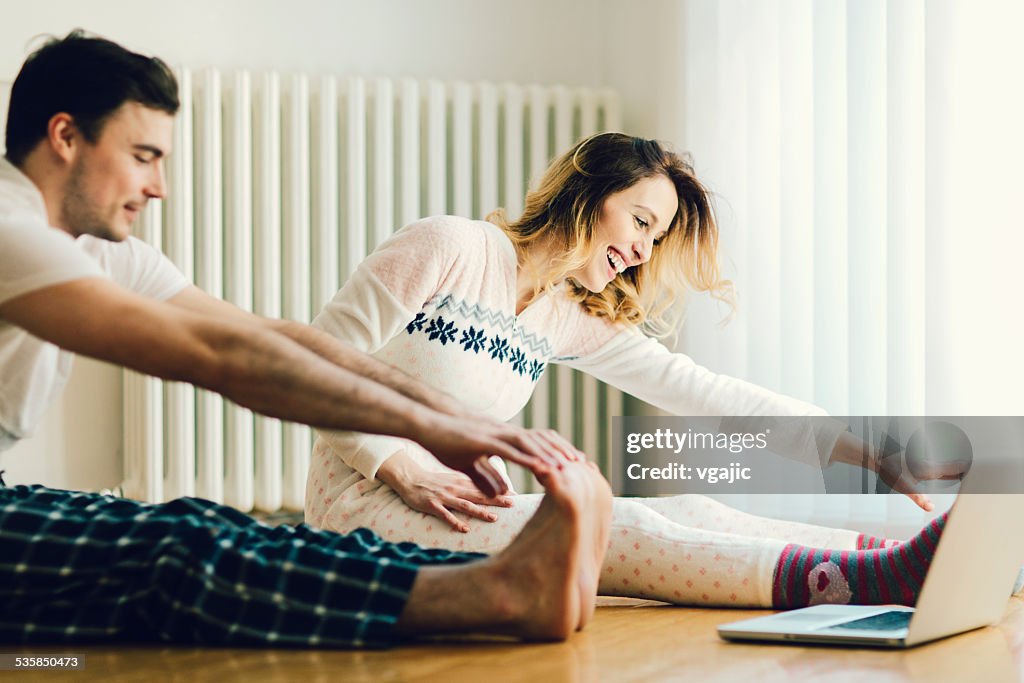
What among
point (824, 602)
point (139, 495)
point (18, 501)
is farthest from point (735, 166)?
point (18, 501)

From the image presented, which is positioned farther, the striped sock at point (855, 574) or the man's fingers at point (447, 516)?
the man's fingers at point (447, 516)

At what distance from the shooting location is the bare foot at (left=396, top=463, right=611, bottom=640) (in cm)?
104

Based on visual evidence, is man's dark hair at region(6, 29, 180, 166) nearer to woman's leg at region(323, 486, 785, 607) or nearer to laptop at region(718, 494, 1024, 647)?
woman's leg at region(323, 486, 785, 607)

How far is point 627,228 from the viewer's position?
1.74 metres

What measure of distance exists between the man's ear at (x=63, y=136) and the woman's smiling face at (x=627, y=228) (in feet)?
2.69

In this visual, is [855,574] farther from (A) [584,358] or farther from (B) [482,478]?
(A) [584,358]

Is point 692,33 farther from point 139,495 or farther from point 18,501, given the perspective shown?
point 18,501

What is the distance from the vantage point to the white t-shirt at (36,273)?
97 cm

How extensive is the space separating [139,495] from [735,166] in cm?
167

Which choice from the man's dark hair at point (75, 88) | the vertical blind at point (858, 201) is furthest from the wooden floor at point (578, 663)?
the vertical blind at point (858, 201)

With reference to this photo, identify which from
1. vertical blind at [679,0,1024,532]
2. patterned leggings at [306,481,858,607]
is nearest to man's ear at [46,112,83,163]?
patterned leggings at [306,481,858,607]

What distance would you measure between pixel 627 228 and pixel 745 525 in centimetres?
49

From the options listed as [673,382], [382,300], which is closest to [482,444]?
[382,300]

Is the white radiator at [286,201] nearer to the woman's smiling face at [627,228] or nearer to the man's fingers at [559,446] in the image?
the woman's smiling face at [627,228]
